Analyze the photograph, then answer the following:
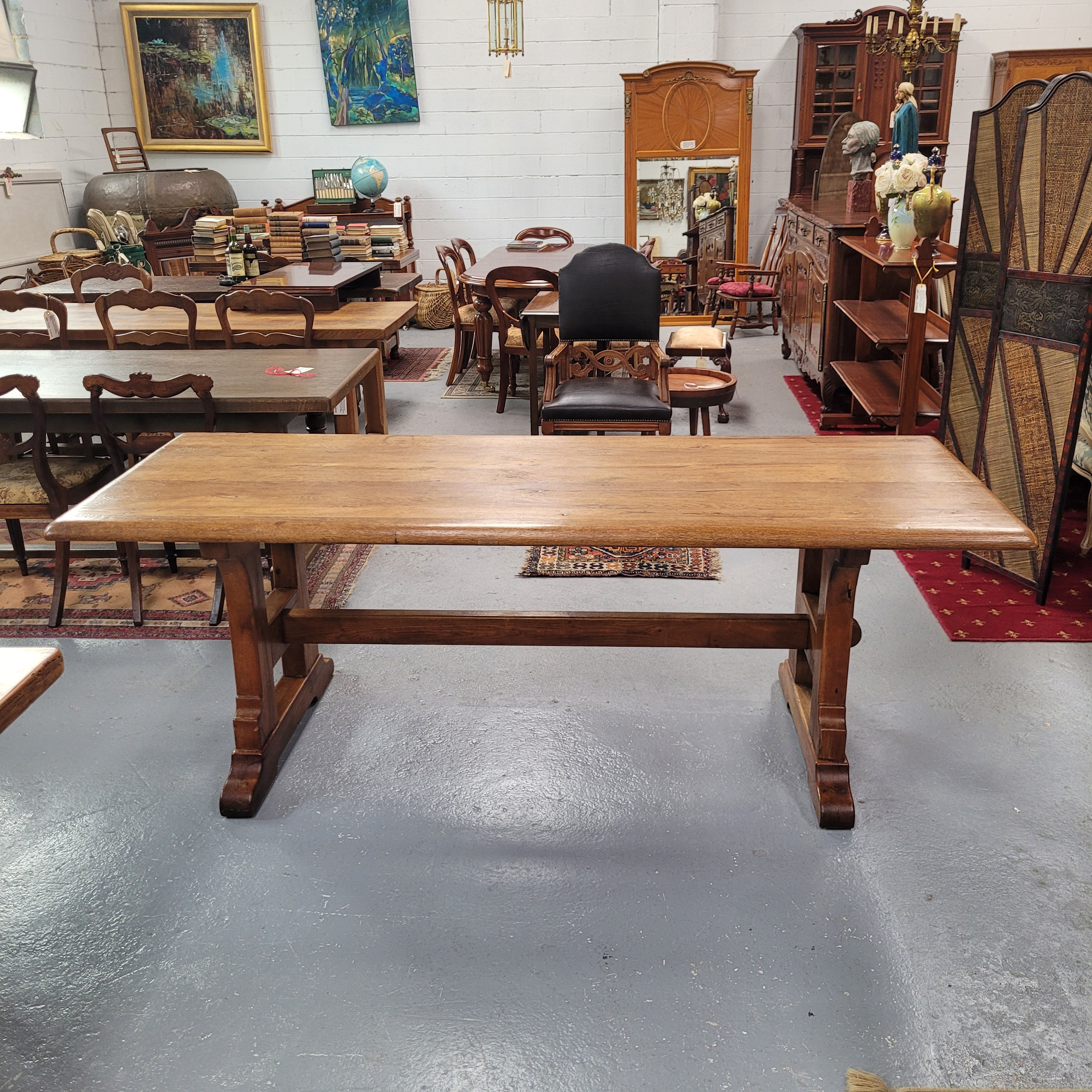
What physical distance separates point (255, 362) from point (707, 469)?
2476 millimetres

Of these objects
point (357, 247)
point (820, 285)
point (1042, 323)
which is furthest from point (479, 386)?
point (1042, 323)

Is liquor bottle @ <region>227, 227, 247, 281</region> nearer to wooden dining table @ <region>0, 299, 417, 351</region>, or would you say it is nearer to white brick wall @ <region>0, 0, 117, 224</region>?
wooden dining table @ <region>0, 299, 417, 351</region>

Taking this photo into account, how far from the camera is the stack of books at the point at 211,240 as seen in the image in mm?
7031

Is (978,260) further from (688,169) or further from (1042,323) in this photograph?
(688,169)

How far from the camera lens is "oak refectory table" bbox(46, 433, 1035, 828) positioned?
7.09 ft

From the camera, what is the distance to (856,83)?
8359 mm

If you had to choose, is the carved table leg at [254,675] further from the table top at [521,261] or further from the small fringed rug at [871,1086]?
the table top at [521,261]

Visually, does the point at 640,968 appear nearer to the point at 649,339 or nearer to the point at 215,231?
the point at 649,339

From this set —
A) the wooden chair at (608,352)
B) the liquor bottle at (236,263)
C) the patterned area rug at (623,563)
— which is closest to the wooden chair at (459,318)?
the liquor bottle at (236,263)

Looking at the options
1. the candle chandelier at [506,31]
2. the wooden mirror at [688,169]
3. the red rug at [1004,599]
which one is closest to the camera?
the red rug at [1004,599]

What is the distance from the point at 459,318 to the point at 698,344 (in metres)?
1.97

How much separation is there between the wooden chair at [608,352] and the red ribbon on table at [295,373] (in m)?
1.03

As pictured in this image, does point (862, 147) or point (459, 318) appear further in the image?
point (459, 318)

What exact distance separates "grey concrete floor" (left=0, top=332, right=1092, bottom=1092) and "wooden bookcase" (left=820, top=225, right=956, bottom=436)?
1.54m
